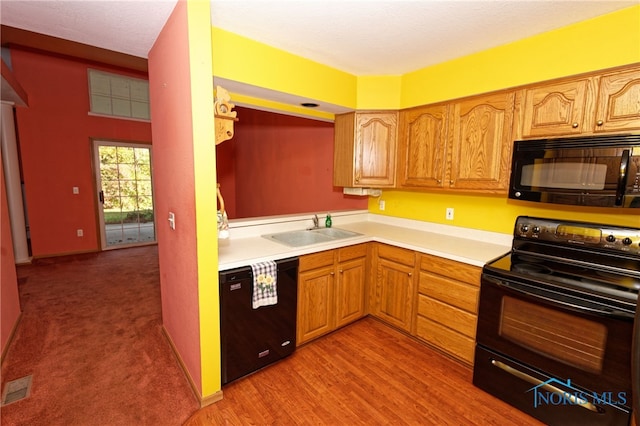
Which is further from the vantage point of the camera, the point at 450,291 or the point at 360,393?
the point at 450,291

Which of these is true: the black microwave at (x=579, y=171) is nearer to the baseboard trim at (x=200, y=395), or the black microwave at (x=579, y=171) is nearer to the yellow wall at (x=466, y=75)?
the yellow wall at (x=466, y=75)

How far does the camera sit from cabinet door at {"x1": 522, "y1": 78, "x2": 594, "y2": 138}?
5.86 feet

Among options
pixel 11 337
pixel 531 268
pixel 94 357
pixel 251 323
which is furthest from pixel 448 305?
pixel 11 337

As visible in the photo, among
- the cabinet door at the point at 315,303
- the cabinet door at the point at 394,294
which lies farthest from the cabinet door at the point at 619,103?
the cabinet door at the point at 315,303

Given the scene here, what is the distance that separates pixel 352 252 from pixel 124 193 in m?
4.70

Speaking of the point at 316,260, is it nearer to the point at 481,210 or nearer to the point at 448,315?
the point at 448,315

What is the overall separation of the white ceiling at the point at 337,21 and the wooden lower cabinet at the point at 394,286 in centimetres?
163

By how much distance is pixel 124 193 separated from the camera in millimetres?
5277

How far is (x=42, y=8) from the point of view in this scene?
66.2 inches

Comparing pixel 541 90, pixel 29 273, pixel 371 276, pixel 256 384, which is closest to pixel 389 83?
pixel 541 90

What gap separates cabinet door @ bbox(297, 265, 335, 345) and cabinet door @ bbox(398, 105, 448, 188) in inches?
46.0

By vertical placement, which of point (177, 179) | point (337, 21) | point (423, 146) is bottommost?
point (177, 179)

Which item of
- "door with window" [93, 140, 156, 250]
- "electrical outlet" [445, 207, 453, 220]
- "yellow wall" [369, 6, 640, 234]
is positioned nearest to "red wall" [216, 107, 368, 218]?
"electrical outlet" [445, 207, 453, 220]

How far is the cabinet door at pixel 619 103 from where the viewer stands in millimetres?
1622
